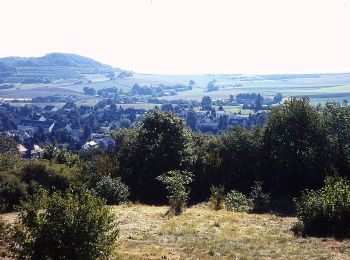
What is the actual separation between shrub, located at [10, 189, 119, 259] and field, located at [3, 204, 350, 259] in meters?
2.87

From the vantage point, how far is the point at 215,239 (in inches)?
615

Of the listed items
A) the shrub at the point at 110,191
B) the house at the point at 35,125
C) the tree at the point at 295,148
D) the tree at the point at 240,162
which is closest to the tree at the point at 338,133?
the tree at the point at 295,148

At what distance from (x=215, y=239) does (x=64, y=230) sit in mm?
7560

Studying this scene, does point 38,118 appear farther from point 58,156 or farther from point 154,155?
point 154,155

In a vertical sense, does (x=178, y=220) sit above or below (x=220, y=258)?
below

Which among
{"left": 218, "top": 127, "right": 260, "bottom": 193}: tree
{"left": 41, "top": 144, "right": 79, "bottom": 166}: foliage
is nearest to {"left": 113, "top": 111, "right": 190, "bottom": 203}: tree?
{"left": 218, "top": 127, "right": 260, "bottom": 193}: tree

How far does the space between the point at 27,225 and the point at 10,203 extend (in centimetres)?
1486

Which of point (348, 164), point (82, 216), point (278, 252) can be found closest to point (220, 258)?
point (278, 252)

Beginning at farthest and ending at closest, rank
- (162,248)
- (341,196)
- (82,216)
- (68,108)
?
(68,108) → (341,196) → (162,248) → (82,216)

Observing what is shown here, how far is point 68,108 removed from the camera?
186 meters

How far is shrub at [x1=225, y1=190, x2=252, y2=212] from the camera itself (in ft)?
78.3

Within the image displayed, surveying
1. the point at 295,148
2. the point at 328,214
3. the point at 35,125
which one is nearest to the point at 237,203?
the point at 295,148

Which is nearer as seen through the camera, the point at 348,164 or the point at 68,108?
the point at 348,164

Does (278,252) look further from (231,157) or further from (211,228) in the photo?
(231,157)
